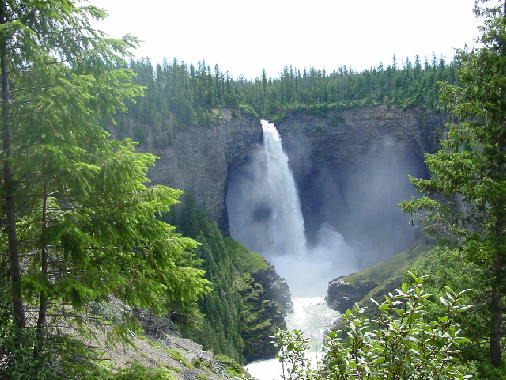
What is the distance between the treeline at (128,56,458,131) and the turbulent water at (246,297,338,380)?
120ft

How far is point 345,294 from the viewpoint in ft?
200

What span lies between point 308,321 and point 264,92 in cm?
6357

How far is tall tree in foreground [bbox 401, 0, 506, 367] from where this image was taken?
1052cm

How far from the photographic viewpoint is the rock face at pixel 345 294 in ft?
196

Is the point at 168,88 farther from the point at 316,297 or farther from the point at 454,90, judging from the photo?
the point at 454,90

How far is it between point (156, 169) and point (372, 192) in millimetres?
46988

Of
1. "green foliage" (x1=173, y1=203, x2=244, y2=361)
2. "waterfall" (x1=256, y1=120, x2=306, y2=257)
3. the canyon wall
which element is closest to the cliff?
the canyon wall

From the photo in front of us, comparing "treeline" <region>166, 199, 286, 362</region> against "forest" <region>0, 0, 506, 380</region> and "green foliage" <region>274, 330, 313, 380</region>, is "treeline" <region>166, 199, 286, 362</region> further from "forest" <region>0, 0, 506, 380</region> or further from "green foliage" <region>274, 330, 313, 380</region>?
A: "green foliage" <region>274, 330, 313, 380</region>

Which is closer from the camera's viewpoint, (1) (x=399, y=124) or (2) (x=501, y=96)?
(2) (x=501, y=96)

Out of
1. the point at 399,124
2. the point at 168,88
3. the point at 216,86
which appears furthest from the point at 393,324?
the point at 216,86

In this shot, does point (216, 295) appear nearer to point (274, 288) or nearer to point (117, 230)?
point (274, 288)

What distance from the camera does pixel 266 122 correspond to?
85.0m

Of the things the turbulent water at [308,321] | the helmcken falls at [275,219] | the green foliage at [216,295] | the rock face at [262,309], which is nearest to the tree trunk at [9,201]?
the green foliage at [216,295]

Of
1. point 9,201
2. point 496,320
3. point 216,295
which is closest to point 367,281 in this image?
point 216,295
